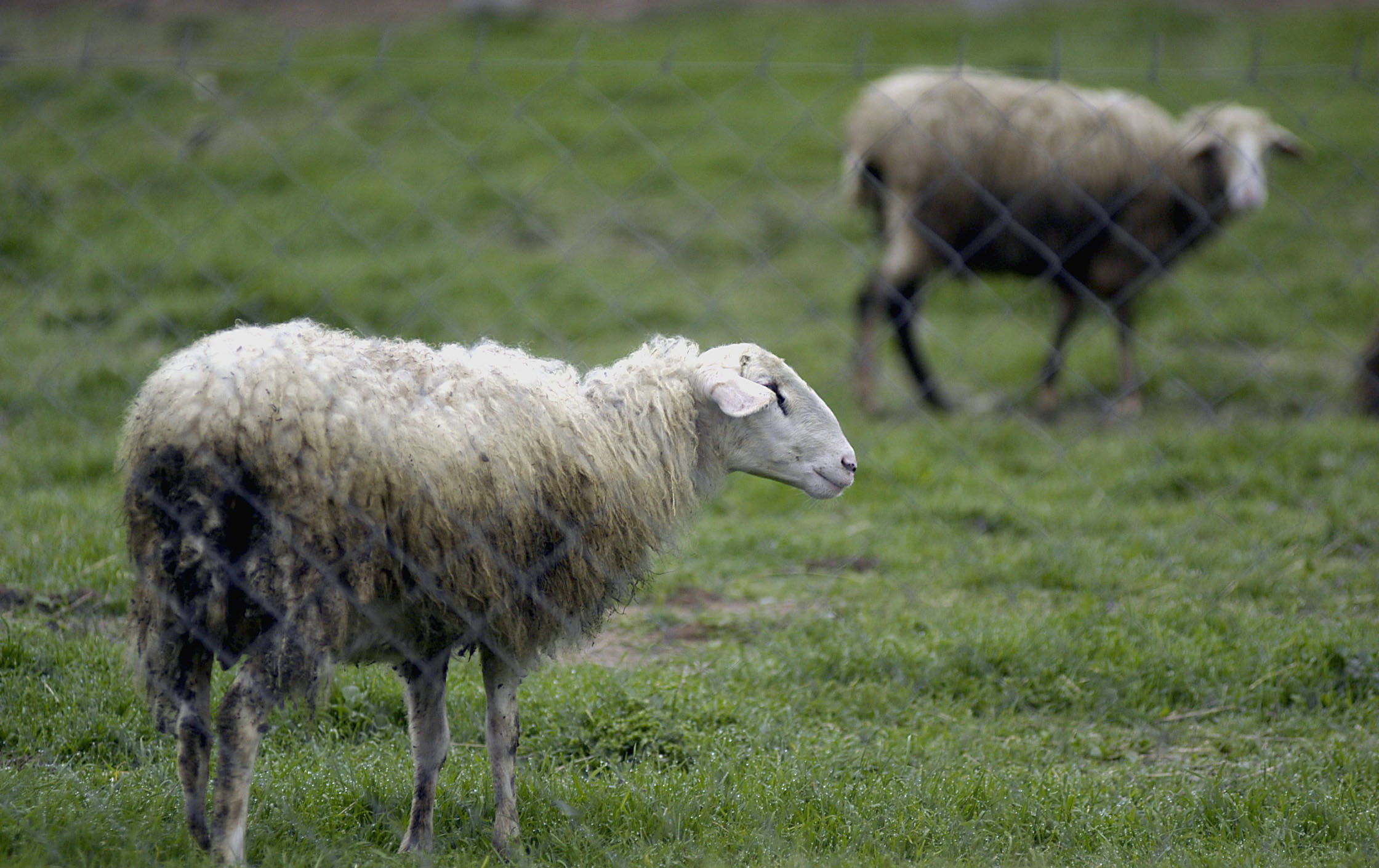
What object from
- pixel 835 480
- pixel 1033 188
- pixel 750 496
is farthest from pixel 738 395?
pixel 1033 188

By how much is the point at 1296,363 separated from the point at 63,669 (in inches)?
300

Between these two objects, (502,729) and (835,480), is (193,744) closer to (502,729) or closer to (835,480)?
(502,729)

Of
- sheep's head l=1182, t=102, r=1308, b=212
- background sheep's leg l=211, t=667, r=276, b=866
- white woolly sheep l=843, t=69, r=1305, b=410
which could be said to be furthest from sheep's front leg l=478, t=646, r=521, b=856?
sheep's head l=1182, t=102, r=1308, b=212

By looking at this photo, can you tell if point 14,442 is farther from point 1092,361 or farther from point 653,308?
point 1092,361

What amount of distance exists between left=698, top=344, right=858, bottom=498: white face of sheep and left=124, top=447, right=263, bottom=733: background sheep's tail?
50.9 inches

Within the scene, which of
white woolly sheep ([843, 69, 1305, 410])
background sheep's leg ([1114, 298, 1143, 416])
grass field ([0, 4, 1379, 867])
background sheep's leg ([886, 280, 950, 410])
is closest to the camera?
grass field ([0, 4, 1379, 867])

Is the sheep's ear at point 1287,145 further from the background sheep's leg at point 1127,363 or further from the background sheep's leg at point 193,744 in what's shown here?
the background sheep's leg at point 193,744

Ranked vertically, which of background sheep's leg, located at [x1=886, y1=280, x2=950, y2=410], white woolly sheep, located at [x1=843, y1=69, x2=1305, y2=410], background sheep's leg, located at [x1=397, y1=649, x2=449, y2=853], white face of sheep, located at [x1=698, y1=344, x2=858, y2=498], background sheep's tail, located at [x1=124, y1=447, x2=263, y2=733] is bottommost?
background sheep's leg, located at [x1=397, y1=649, x2=449, y2=853]

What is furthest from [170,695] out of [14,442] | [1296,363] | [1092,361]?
[1296,363]

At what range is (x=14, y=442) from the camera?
225 inches

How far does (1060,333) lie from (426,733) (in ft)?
19.2

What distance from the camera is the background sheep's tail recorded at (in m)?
2.64

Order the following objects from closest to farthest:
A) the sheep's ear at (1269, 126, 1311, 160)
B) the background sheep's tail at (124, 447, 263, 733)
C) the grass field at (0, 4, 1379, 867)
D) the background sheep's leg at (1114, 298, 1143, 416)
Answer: the background sheep's tail at (124, 447, 263, 733)
the grass field at (0, 4, 1379, 867)
the sheep's ear at (1269, 126, 1311, 160)
the background sheep's leg at (1114, 298, 1143, 416)

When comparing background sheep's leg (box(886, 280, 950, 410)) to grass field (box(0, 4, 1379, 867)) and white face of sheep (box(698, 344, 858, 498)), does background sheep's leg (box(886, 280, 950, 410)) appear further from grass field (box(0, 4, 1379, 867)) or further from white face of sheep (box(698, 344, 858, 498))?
white face of sheep (box(698, 344, 858, 498))
